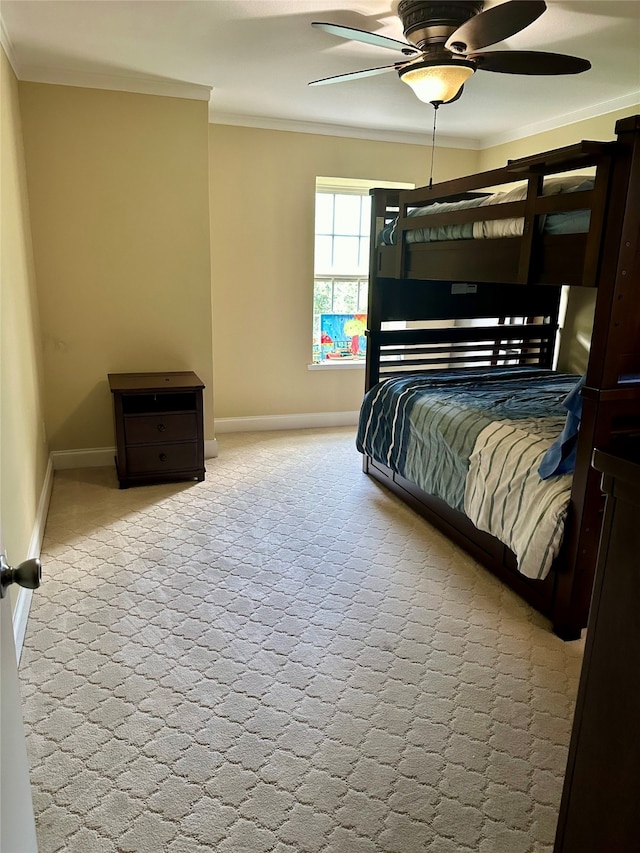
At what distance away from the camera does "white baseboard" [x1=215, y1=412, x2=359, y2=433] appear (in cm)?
478

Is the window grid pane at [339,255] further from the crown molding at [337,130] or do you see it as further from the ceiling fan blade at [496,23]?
the ceiling fan blade at [496,23]

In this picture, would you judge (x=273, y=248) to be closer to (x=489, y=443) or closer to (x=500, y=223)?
(x=500, y=223)

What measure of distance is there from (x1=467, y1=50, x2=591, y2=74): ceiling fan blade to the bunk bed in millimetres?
357

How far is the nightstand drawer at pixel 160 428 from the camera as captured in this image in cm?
353

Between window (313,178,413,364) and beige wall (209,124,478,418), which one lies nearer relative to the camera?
beige wall (209,124,478,418)

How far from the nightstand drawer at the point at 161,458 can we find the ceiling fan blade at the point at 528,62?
8.02ft

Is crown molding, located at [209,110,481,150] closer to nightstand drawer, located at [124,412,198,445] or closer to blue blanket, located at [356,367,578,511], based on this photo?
blue blanket, located at [356,367,578,511]

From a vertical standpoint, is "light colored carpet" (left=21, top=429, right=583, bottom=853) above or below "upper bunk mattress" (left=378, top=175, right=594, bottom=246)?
below

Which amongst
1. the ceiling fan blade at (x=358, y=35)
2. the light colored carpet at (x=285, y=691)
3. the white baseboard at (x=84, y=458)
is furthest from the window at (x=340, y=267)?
the ceiling fan blade at (x=358, y=35)

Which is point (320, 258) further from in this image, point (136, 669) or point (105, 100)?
point (136, 669)

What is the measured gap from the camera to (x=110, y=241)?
372 cm

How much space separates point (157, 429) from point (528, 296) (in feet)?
8.38

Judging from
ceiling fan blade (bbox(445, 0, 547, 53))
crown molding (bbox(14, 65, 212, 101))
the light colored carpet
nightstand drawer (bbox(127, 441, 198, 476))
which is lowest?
the light colored carpet

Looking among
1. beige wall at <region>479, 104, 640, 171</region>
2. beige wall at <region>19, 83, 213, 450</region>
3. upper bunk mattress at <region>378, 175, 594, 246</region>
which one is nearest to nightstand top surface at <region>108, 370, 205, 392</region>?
beige wall at <region>19, 83, 213, 450</region>
